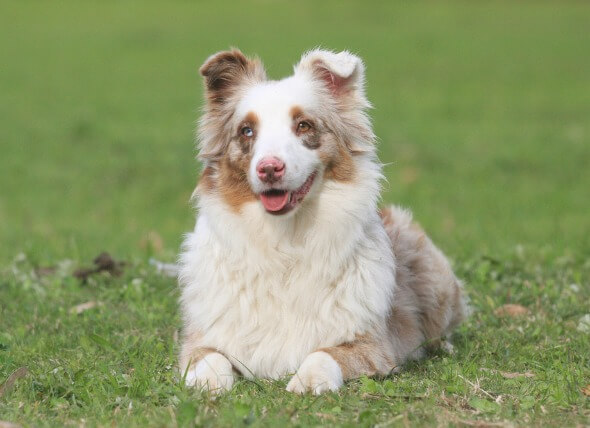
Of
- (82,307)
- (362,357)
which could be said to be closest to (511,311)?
(362,357)

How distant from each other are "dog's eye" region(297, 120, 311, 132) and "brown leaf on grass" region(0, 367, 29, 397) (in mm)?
1981

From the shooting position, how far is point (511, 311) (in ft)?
23.5

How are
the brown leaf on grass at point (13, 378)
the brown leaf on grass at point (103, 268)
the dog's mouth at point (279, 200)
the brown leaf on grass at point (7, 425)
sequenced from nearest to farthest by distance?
1. the brown leaf on grass at point (7, 425)
2. the brown leaf on grass at point (13, 378)
3. the dog's mouth at point (279, 200)
4. the brown leaf on grass at point (103, 268)

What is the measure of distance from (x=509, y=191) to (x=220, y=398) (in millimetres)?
10102

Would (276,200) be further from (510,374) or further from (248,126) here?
(510,374)

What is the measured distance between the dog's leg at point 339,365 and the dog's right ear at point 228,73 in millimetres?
1650

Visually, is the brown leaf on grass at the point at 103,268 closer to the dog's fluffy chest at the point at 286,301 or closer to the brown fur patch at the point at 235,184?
the dog's fluffy chest at the point at 286,301

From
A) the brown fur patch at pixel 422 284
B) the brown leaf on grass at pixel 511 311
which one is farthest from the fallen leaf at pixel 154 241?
the brown leaf on grass at pixel 511 311

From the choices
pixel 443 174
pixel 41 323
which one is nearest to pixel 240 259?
pixel 41 323

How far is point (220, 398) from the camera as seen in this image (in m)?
5.06

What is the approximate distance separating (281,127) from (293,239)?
0.65 m

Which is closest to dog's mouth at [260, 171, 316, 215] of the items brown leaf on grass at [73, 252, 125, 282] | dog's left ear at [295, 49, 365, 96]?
dog's left ear at [295, 49, 365, 96]

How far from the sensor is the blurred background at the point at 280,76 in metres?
12.6

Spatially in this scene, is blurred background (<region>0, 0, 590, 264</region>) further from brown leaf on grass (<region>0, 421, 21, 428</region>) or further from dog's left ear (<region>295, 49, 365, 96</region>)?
brown leaf on grass (<region>0, 421, 21, 428</region>)
